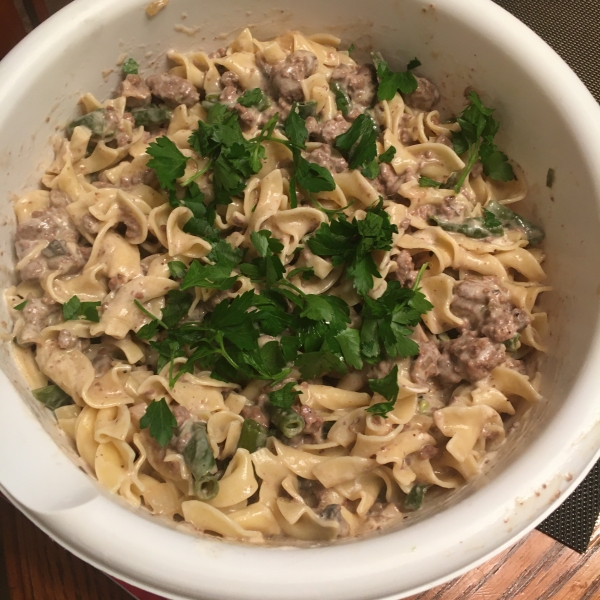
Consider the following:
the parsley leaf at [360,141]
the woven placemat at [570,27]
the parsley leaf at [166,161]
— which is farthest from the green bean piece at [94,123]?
the woven placemat at [570,27]

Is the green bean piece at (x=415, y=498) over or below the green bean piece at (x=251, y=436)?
below

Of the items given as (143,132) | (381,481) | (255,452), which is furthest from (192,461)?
(143,132)

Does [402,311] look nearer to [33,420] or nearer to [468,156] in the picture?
[468,156]

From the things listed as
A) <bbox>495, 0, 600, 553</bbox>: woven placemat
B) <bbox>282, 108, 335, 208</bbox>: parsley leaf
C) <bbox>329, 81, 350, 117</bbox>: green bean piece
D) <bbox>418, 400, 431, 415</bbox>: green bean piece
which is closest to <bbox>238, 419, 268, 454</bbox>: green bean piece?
<bbox>418, 400, 431, 415</bbox>: green bean piece

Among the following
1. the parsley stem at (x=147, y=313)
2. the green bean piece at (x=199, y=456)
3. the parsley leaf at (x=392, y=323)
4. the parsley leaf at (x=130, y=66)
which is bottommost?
the green bean piece at (x=199, y=456)

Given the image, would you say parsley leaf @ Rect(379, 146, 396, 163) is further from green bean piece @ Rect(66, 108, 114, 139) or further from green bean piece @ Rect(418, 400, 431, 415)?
green bean piece @ Rect(66, 108, 114, 139)

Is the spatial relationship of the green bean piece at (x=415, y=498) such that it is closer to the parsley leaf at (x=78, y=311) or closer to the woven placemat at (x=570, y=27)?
the parsley leaf at (x=78, y=311)
